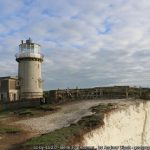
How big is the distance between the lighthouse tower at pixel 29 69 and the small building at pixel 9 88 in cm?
97

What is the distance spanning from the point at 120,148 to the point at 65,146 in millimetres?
6514

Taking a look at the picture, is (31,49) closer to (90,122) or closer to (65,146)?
(90,122)

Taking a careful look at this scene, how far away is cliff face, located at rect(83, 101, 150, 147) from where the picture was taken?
2174 cm

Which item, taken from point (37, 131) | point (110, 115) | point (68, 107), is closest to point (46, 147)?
point (37, 131)

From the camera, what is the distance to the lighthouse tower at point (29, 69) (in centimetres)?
4362

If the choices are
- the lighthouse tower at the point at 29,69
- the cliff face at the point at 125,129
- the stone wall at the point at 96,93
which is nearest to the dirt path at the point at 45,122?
the cliff face at the point at 125,129

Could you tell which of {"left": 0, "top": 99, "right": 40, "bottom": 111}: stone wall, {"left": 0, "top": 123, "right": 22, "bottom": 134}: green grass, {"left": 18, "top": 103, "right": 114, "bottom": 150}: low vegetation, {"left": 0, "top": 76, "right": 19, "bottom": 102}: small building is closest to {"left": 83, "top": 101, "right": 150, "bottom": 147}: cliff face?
{"left": 18, "top": 103, "right": 114, "bottom": 150}: low vegetation

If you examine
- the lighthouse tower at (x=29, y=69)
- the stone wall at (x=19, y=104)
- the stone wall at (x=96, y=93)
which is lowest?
the stone wall at (x=19, y=104)

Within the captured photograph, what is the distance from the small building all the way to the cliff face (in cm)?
1921

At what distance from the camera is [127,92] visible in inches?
1345

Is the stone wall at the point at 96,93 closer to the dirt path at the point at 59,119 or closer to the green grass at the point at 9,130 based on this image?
the dirt path at the point at 59,119

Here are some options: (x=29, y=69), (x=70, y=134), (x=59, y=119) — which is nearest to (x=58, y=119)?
(x=59, y=119)

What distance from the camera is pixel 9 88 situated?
4453 cm

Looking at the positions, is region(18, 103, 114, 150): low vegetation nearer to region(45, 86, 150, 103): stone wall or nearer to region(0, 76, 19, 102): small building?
region(45, 86, 150, 103): stone wall
